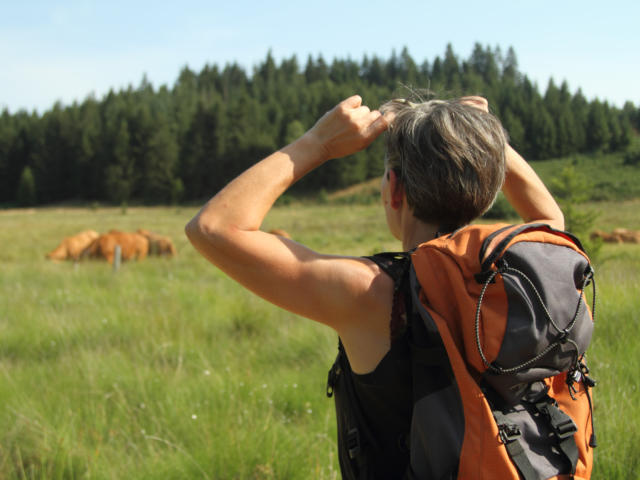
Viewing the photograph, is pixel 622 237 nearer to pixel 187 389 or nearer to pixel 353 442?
pixel 187 389

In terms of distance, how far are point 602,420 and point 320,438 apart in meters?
1.54

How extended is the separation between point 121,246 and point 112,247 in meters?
0.35

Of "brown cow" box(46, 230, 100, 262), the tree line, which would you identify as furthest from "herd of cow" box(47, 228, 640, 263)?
the tree line

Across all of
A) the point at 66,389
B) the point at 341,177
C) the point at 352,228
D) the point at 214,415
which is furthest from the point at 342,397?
the point at 341,177

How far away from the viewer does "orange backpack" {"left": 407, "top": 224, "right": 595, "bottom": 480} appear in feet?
3.99

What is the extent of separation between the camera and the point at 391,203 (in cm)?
158

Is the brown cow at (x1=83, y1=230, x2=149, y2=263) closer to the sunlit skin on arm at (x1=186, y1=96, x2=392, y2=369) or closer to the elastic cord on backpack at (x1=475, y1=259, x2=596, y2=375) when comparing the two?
the sunlit skin on arm at (x1=186, y1=96, x2=392, y2=369)

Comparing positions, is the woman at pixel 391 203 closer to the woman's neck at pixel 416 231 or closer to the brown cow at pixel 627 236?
the woman's neck at pixel 416 231

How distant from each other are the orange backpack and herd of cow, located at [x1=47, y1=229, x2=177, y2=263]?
539 inches

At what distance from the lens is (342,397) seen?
154cm

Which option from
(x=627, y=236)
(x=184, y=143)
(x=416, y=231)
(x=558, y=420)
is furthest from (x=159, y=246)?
(x=184, y=143)

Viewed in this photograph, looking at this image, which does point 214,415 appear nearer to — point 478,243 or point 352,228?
point 478,243

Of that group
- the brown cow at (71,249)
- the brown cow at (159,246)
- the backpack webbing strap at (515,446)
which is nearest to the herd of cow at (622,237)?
the brown cow at (159,246)

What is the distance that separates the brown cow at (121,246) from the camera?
14.4 meters
